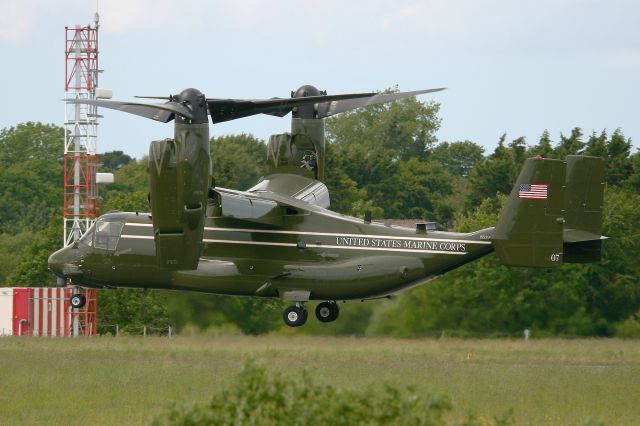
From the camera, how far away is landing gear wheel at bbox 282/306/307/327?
35688 mm

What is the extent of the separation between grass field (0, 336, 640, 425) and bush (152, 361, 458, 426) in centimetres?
1426

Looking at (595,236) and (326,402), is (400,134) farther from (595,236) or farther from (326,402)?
(326,402)

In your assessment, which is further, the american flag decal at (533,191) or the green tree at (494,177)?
the green tree at (494,177)

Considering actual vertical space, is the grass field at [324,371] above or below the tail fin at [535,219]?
below

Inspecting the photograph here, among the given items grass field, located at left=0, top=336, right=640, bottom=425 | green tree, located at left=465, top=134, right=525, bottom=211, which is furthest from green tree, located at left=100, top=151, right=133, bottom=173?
grass field, located at left=0, top=336, right=640, bottom=425

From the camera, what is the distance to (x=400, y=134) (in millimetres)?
120000

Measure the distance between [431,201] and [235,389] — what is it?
2914 inches

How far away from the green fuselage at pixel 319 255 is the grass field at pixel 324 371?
248cm

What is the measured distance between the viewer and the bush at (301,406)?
54.9 feet

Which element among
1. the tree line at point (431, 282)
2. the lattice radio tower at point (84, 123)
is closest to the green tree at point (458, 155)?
the tree line at point (431, 282)

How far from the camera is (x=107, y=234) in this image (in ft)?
120

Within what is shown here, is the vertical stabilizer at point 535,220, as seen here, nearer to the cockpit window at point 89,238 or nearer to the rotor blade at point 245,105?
the rotor blade at point 245,105

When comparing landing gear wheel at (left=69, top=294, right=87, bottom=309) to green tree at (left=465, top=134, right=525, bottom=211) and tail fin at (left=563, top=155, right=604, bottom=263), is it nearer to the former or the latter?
tail fin at (left=563, top=155, right=604, bottom=263)

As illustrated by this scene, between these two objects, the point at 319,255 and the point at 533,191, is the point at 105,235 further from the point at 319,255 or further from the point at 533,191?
the point at 533,191
